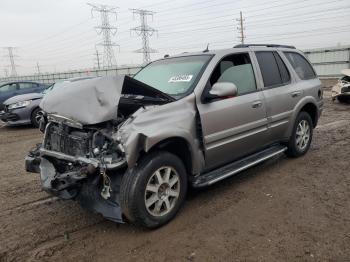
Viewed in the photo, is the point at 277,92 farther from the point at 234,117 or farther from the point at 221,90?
the point at 221,90

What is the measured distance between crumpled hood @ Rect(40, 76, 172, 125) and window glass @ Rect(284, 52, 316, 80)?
9.89 ft

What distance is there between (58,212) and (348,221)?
332 centimetres

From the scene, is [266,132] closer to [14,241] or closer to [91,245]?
[91,245]

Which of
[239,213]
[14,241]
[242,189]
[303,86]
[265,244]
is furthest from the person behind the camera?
[303,86]

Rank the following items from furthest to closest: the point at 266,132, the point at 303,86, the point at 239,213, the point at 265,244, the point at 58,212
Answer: the point at 303,86, the point at 266,132, the point at 58,212, the point at 239,213, the point at 265,244

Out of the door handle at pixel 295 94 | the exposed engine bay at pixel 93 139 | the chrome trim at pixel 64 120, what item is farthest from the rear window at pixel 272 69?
the chrome trim at pixel 64 120

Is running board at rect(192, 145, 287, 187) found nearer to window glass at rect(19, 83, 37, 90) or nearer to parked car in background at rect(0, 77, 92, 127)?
parked car in background at rect(0, 77, 92, 127)

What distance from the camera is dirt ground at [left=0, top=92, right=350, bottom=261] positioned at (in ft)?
11.2

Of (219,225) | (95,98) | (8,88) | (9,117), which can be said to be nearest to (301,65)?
(219,225)

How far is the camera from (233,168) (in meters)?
4.71

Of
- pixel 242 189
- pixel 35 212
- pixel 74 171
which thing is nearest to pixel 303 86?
pixel 242 189

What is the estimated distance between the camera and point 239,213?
417 cm

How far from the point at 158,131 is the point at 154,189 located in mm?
604

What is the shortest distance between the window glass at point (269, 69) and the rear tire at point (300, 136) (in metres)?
0.87
